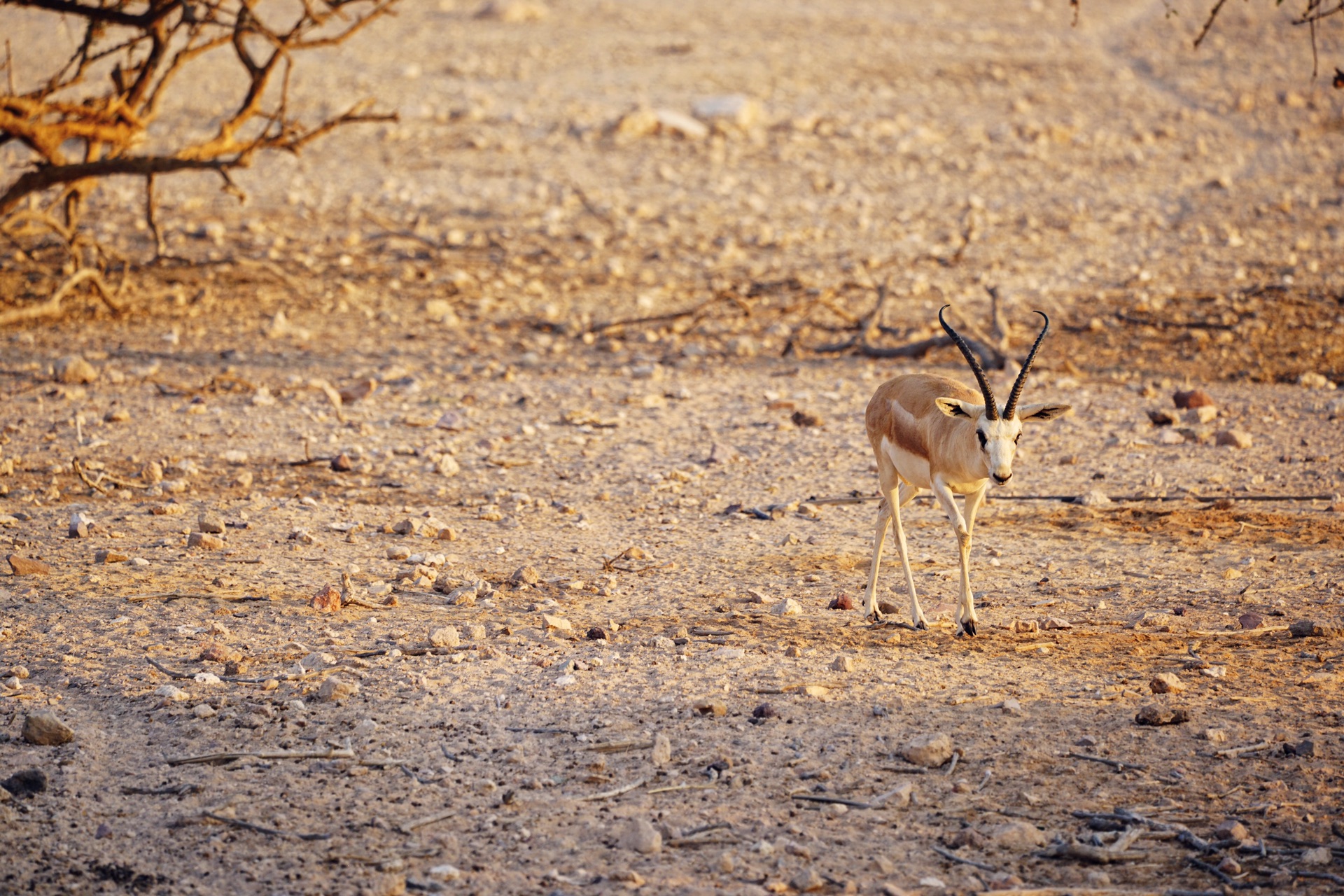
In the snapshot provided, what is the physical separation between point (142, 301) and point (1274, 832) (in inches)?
416

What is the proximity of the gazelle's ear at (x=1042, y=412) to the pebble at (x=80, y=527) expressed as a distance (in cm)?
464

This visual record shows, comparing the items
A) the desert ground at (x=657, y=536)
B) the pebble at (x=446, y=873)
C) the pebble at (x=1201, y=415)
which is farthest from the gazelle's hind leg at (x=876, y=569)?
the pebble at (x=1201, y=415)

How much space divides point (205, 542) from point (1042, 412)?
411 cm

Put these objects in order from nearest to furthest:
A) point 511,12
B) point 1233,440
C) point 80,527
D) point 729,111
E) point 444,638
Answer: point 444,638, point 80,527, point 1233,440, point 729,111, point 511,12

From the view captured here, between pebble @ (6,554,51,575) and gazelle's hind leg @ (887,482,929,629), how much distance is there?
4.00 meters

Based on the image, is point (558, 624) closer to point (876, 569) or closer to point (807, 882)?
point (876, 569)

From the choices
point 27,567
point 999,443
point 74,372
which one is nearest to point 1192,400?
point 999,443

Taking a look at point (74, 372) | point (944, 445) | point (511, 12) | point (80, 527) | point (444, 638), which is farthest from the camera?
point (511, 12)

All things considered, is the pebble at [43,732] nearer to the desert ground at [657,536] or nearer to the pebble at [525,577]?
the desert ground at [657,536]

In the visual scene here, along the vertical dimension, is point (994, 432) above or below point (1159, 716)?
above

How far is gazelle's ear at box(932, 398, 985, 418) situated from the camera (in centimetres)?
587

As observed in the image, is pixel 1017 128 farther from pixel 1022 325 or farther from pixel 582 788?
pixel 582 788

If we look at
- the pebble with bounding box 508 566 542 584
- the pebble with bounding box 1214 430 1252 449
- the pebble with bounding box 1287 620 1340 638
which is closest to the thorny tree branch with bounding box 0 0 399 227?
the pebble with bounding box 508 566 542 584

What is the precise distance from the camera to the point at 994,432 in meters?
5.69
